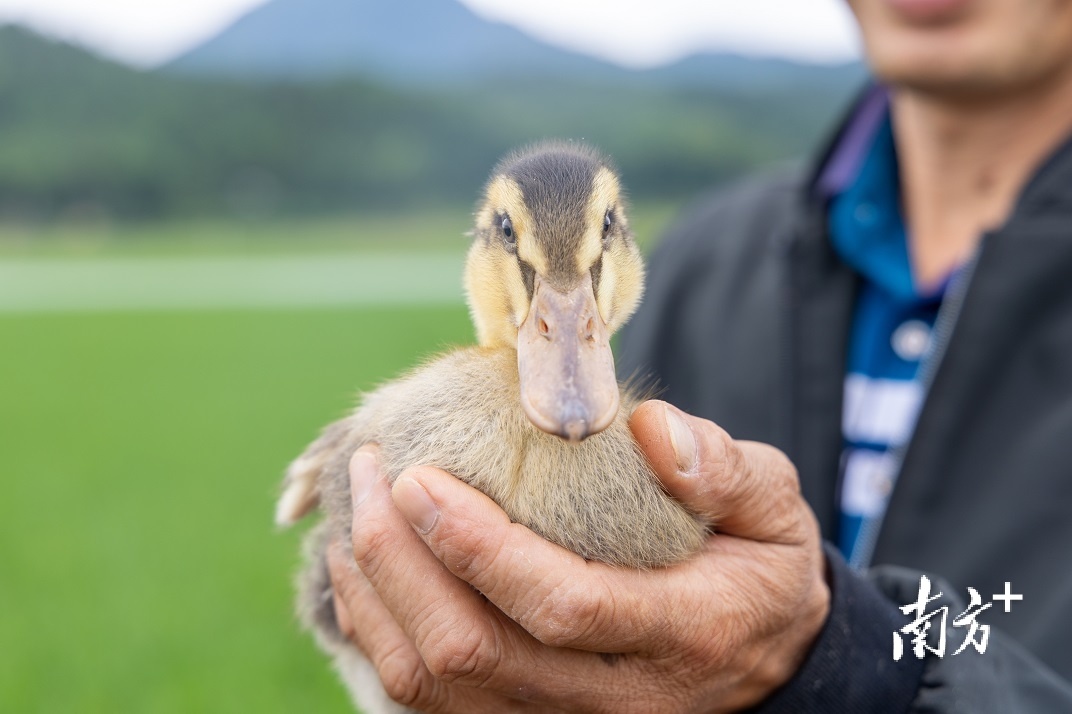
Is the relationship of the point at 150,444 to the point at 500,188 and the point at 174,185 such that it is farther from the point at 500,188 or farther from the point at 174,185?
the point at 174,185

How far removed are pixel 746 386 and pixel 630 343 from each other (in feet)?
2.02

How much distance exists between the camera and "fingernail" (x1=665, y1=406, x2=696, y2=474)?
1.87 meters

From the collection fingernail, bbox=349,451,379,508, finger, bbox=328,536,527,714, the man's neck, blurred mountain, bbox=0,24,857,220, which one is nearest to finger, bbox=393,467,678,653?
fingernail, bbox=349,451,379,508

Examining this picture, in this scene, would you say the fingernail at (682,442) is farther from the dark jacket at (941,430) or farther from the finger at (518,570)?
the dark jacket at (941,430)

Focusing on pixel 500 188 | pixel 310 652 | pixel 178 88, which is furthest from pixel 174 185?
pixel 500 188

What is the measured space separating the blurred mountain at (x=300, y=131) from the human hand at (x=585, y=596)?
1766 centimetres

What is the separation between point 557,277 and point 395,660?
797 millimetres

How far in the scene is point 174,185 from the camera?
36062mm

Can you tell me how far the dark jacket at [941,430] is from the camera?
84.5 inches

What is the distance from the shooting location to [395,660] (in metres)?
2.05

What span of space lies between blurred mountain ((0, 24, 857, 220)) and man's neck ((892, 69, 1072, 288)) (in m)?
16.2

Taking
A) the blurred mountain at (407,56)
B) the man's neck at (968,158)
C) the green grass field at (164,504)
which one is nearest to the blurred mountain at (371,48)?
the blurred mountain at (407,56)

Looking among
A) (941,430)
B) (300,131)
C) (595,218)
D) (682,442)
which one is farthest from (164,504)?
(300,131)

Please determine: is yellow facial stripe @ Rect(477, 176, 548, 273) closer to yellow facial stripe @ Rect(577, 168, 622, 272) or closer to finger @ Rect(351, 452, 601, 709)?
yellow facial stripe @ Rect(577, 168, 622, 272)
